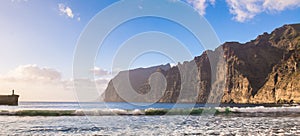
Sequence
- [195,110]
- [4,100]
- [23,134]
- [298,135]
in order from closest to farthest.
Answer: [298,135] → [23,134] → [195,110] → [4,100]

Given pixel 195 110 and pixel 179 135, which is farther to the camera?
pixel 195 110

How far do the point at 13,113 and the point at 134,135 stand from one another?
30.7 m

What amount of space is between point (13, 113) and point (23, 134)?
26.4 m

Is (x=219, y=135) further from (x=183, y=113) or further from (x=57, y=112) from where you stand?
(x=57, y=112)

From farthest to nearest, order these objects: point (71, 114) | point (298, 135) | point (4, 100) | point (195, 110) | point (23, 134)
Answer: point (4, 100), point (195, 110), point (71, 114), point (23, 134), point (298, 135)

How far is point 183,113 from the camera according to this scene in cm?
4619

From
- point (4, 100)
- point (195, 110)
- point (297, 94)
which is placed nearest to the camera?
point (195, 110)

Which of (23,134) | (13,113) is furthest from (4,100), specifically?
(23,134)

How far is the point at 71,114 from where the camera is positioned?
44.6m

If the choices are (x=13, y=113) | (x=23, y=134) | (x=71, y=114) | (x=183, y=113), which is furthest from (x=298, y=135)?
(x=13, y=113)

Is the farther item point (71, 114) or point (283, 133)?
point (71, 114)

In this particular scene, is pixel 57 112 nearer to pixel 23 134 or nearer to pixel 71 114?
pixel 71 114

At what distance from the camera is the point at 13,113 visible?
4512cm

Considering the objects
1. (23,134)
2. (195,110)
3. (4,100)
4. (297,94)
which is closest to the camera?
(23,134)
